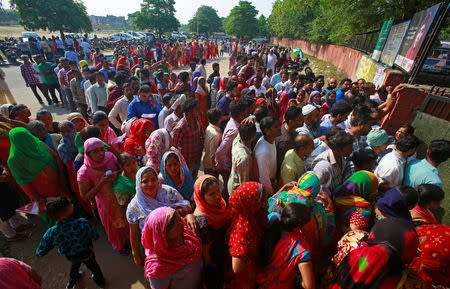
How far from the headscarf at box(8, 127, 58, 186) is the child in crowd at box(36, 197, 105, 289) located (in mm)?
876

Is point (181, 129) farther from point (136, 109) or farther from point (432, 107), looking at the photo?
point (432, 107)

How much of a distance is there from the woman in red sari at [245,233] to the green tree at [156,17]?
45.1 m

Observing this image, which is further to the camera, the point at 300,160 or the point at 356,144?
the point at 356,144

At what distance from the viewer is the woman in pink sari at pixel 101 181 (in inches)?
95.2

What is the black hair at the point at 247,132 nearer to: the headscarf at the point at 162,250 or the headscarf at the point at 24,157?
the headscarf at the point at 162,250

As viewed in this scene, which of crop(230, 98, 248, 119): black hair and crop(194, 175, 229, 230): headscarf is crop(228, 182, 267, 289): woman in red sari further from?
crop(230, 98, 248, 119): black hair

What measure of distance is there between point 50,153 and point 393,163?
451 centimetres

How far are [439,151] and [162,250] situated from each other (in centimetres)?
328

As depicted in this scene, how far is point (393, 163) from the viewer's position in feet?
8.46

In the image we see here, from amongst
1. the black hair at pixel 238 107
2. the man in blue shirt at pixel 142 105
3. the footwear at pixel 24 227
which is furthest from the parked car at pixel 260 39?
the footwear at pixel 24 227

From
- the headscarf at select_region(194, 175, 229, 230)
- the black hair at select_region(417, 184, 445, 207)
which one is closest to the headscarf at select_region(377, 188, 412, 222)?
the black hair at select_region(417, 184, 445, 207)

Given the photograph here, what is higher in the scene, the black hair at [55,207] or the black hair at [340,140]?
the black hair at [340,140]

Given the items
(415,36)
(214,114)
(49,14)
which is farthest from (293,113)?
(49,14)

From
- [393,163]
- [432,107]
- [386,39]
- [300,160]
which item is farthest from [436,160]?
[386,39]
